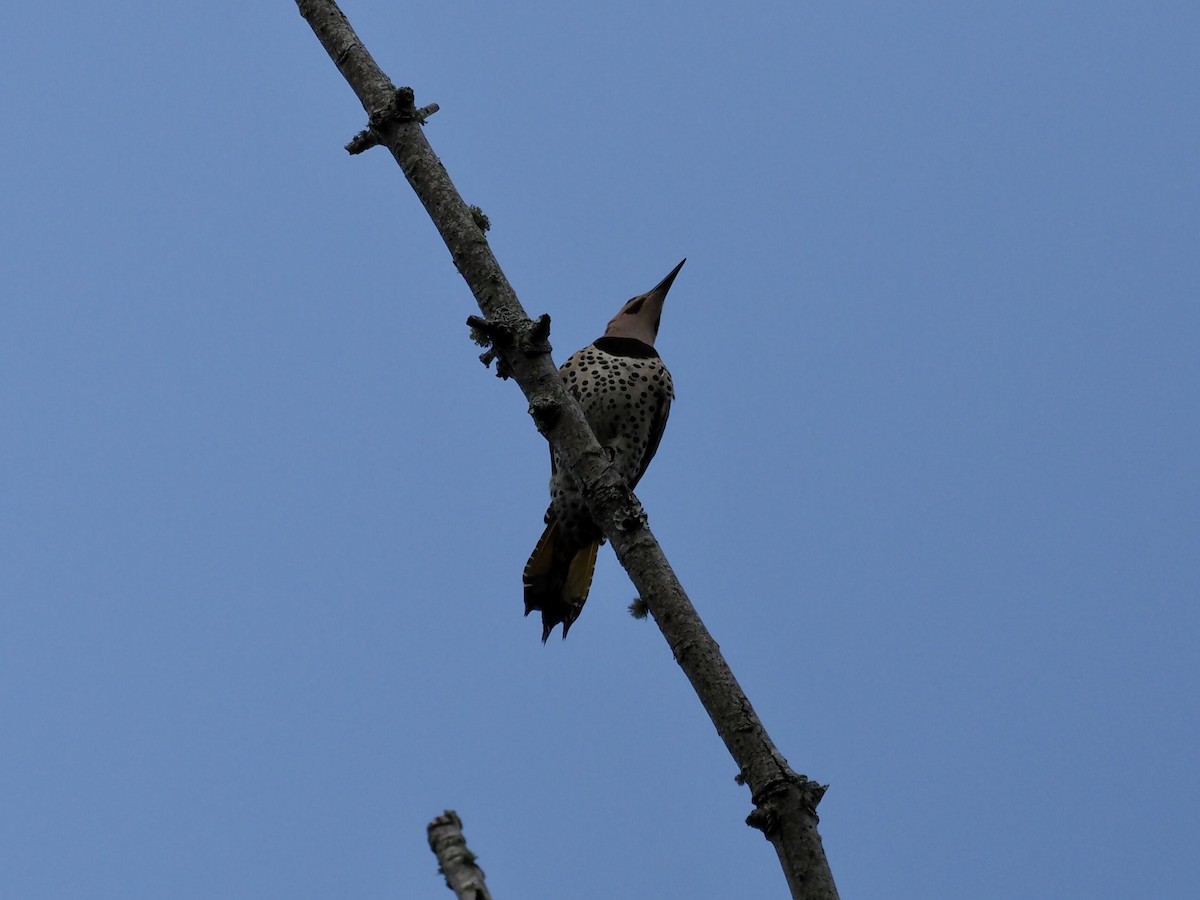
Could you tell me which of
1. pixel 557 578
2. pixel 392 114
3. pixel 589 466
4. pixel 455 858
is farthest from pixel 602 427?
pixel 455 858

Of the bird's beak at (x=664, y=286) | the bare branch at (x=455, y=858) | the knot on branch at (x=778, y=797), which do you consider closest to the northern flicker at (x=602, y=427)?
the bird's beak at (x=664, y=286)

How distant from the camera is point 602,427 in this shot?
6.53 m

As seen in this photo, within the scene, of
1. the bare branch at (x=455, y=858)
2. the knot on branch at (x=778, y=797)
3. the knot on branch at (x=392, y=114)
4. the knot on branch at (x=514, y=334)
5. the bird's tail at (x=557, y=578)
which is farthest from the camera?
the bird's tail at (x=557, y=578)

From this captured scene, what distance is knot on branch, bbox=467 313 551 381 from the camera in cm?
382

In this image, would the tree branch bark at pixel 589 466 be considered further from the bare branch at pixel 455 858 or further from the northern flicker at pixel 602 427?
the northern flicker at pixel 602 427

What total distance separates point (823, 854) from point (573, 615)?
3.00 meters

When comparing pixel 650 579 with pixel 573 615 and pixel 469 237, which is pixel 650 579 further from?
pixel 573 615

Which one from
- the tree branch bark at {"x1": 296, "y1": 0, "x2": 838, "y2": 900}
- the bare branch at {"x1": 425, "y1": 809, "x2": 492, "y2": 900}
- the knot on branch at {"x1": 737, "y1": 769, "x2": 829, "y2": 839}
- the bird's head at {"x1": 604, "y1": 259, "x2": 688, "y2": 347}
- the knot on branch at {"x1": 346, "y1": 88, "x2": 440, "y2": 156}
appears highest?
the bird's head at {"x1": 604, "y1": 259, "x2": 688, "y2": 347}

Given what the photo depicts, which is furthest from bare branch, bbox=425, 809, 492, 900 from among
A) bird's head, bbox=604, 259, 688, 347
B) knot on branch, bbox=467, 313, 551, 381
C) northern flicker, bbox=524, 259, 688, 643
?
bird's head, bbox=604, 259, 688, 347

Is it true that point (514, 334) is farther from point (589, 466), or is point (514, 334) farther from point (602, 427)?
point (602, 427)

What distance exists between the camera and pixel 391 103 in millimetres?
4285

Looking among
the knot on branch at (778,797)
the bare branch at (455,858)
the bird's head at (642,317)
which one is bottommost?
the bare branch at (455,858)

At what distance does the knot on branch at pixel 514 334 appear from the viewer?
382 cm

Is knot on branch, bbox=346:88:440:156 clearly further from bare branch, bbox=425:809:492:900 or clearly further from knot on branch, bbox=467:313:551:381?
bare branch, bbox=425:809:492:900
